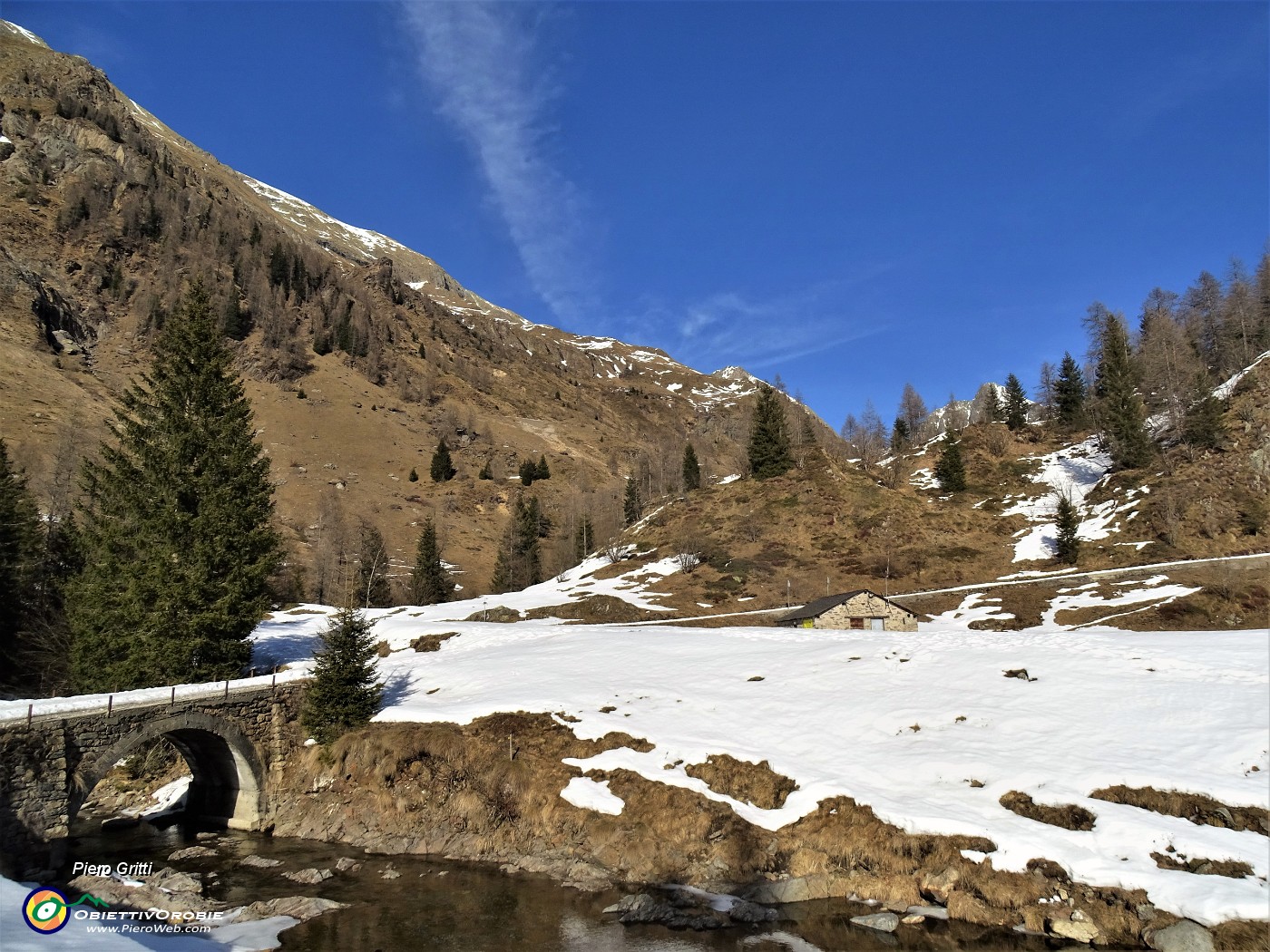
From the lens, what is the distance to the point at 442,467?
125m

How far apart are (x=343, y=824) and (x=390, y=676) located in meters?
11.5

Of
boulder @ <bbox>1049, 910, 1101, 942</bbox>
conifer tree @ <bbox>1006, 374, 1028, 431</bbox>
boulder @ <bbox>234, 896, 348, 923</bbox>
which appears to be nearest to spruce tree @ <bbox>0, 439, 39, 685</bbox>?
boulder @ <bbox>234, 896, 348, 923</bbox>

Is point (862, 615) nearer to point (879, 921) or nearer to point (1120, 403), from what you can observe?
point (879, 921)

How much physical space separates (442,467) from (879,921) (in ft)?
388

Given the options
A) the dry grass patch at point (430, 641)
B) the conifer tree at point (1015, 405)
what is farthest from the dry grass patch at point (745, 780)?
the conifer tree at point (1015, 405)

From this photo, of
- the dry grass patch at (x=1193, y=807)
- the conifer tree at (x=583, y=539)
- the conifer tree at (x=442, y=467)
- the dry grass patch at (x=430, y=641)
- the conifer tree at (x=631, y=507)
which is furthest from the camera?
the conifer tree at (x=442, y=467)

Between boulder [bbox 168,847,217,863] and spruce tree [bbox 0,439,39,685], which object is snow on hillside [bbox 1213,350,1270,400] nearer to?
boulder [bbox 168,847,217,863]

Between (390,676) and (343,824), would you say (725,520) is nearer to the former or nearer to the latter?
(390,676)

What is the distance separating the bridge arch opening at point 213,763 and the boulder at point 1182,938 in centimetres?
2929

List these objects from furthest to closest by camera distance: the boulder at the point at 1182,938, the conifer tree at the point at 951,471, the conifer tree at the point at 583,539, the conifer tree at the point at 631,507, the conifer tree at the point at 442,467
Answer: the conifer tree at the point at 442,467, the conifer tree at the point at 631,507, the conifer tree at the point at 583,539, the conifer tree at the point at 951,471, the boulder at the point at 1182,938

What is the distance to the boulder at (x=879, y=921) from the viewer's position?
1606cm

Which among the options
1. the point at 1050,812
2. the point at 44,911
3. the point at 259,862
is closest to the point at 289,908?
the point at 259,862

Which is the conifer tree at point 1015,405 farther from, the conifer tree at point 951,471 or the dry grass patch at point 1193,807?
the dry grass patch at point 1193,807

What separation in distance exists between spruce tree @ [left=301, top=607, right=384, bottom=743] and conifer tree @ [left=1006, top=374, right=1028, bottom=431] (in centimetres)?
11161
